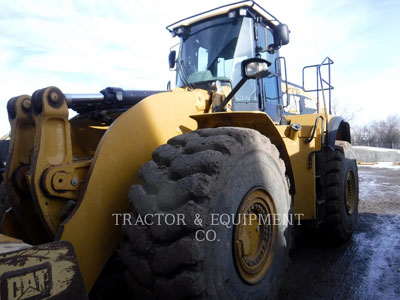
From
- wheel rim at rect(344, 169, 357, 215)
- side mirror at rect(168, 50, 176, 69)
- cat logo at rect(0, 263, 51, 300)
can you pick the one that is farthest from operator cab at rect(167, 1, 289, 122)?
cat logo at rect(0, 263, 51, 300)

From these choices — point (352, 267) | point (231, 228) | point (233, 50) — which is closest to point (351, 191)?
point (352, 267)

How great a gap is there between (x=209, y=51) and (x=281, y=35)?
3.10 feet

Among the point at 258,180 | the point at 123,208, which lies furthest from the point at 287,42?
the point at 123,208

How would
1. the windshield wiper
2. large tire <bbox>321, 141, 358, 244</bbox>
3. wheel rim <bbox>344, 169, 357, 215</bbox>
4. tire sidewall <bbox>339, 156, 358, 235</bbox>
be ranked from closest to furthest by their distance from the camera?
the windshield wiper
large tire <bbox>321, 141, 358, 244</bbox>
tire sidewall <bbox>339, 156, 358, 235</bbox>
wheel rim <bbox>344, 169, 357, 215</bbox>

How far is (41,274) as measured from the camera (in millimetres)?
1537

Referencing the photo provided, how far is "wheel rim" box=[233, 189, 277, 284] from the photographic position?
7.86 feet

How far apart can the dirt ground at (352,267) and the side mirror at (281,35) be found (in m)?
2.63

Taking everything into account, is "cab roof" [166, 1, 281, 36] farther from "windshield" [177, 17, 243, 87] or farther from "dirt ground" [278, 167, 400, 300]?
"dirt ground" [278, 167, 400, 300]

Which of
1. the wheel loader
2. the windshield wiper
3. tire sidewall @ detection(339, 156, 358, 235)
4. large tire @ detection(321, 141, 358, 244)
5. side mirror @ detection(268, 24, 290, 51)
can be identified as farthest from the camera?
tire sidewall @ detection(339, 156, 358, 235)

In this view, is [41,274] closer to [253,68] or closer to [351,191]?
[253,68]

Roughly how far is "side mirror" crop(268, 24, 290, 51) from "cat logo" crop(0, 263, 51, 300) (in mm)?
3612

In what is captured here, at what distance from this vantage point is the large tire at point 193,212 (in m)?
1.99

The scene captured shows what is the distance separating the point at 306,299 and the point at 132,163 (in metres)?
2.04

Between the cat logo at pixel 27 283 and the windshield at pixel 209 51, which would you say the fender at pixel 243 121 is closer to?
the windshield at pixel 209 51
